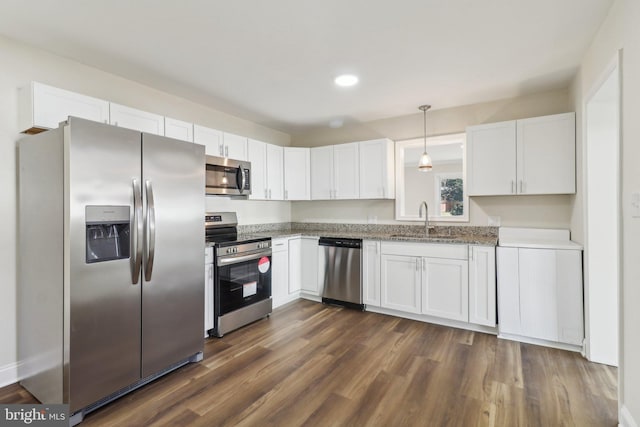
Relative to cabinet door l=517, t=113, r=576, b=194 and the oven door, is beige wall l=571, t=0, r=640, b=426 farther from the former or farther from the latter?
the oven door

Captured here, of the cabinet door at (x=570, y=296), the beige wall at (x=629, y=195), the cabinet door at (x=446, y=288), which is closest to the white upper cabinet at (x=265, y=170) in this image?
the cabinet door at (x=446, y=288)

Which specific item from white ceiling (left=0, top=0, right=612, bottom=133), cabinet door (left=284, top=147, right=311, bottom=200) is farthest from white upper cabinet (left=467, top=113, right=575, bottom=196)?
cabinet door (left=284, top=147, right=311, bottom=200)

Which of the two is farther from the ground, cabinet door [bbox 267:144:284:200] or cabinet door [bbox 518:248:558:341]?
cabinet door [bbox 267:144:284:200]

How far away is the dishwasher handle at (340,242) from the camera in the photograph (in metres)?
3.89

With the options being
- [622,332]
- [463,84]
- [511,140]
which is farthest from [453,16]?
[622,332]

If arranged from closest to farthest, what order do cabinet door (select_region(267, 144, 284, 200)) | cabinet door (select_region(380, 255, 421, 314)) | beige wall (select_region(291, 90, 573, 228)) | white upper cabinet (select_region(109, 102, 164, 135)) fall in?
white upper cabinet (select_region(109, 102, 164, 135))
beige wall (select_region(291, 90, 573, 228))
cabinet door (select_region(380, 255, 421, 314))
cabinet door (select_region(267, 144, 284, 200))

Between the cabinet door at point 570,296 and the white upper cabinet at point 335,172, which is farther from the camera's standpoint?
the white upper cabinet at point 335,172

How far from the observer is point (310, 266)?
4246mm

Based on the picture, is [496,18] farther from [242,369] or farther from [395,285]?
[242,369]

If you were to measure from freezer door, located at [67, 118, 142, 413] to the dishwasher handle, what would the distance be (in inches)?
92.7

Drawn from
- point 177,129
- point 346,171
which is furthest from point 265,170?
point 177,129

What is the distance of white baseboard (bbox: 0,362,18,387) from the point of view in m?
2.25

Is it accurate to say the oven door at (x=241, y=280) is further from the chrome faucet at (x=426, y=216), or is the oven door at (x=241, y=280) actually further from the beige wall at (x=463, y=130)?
the chrome faucet at (x=426, y=216)

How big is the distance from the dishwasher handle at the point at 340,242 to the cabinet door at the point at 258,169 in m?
0.96
